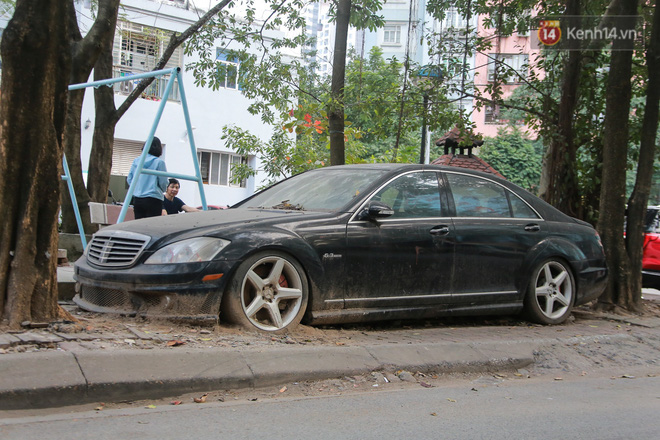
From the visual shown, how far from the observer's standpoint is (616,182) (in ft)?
28.5

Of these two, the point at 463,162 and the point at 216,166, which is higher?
the point at 463,162

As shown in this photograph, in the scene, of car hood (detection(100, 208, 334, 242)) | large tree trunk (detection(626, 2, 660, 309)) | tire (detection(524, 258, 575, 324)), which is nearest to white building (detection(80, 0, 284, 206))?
large tree trunk (detection(626, 2, 660, 309))

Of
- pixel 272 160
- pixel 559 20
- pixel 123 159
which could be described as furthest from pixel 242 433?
pixel 123 159

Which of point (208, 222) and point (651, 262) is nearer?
point (208, 222)

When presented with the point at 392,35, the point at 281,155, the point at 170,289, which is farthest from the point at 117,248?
the point at 392,35

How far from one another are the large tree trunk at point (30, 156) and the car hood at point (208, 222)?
0.87 meters

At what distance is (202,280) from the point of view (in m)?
5.25

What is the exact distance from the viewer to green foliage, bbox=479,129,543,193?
40.2m

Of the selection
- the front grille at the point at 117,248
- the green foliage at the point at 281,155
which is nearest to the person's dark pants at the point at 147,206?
the front grille at the point at 117,248

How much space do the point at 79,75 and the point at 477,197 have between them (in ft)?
20.2

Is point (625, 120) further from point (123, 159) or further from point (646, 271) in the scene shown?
point (123, 159)

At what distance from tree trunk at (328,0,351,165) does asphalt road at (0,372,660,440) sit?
702cm

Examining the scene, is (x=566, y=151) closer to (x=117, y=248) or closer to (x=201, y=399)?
(x=117, y=248)

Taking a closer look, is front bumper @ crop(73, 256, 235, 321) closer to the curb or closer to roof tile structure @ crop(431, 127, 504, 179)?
the curb
